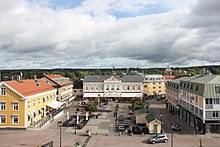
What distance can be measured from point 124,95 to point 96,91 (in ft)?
29.6

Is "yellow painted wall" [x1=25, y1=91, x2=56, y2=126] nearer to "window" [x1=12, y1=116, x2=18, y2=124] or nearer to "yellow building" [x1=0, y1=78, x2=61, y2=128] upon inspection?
"yellow building" [x1=0, y1=78, x2=61, y2=128]

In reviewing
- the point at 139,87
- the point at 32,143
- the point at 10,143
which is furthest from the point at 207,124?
the point at 139,87

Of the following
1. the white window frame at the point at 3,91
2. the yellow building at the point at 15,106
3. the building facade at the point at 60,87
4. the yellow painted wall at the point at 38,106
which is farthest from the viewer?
the building facade at the point at 60,87

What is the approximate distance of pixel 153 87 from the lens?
9581 centimetres

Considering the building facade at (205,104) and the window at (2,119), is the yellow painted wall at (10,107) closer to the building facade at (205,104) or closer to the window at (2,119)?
the window at (2,119)

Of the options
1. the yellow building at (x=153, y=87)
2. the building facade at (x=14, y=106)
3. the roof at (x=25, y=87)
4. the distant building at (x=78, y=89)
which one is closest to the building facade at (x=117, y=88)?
the distant building at (x=78, y=89)

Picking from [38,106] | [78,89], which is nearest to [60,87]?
[78,89]

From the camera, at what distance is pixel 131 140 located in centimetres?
3334

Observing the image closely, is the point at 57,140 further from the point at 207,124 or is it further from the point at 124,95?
the point at 124,95

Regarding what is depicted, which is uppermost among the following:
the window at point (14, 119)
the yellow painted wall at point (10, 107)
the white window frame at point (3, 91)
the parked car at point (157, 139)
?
the white window frame at point (3, 91)

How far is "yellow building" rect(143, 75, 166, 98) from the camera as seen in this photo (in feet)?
311

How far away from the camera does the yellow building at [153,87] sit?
9469 centimetres

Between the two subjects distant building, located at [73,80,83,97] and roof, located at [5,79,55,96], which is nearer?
roof, located at [5,79,55,96]

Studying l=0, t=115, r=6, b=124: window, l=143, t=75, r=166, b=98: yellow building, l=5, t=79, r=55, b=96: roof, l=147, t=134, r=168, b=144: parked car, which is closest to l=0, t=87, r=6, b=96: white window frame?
l=5, t=79, r=55, b=96: roof
